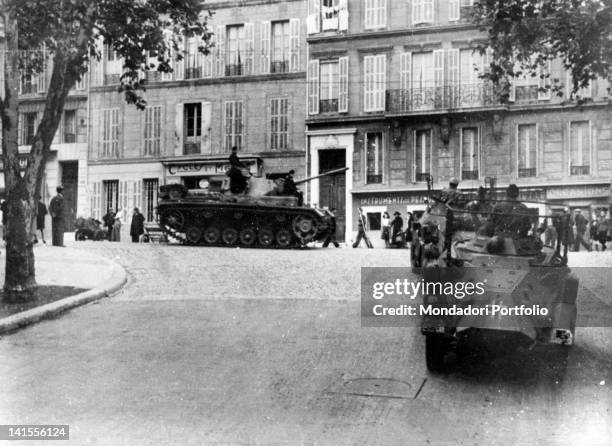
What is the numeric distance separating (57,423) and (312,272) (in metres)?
7.98

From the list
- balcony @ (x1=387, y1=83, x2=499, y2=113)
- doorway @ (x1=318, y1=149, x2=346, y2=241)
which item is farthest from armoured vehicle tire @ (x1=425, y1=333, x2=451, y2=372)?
doorway @ (x1=318, y1=149, x2=346, y2=241)

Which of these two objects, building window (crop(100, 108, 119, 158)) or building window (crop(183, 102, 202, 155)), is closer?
building window (crop(183, 102, 202, 155))

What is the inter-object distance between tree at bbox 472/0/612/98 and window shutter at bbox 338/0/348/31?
4.49 meters

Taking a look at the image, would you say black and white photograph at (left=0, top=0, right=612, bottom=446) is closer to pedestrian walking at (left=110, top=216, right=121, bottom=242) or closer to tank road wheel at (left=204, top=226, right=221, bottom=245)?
tank road wheel at (left=204, top=226, right=221, bottom=245)

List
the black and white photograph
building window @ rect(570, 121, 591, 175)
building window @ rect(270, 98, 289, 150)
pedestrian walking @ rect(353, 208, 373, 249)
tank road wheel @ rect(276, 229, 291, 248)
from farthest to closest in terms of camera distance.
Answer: building window @ rect(270, 98, 289, 150) → tank road wheel @ rect(276, 229, 291, 248) → pedestrian walking @ rect(353, 208, 373, 249) → building window @ rect(570, 121, 591, 175) → the black and white photograph

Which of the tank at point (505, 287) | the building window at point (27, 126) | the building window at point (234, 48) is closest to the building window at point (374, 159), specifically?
the tank at point (505, 287)

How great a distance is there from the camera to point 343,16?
15.6 m

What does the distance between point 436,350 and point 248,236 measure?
45.7ft

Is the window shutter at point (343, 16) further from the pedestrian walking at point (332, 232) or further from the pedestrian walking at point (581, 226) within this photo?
the pedestrian walking at point (581, 226)

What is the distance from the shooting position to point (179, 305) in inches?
358

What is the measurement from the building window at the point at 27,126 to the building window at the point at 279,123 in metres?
11.8

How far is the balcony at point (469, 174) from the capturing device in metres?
12.6

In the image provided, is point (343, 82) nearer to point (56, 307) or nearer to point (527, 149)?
point (527, 149)

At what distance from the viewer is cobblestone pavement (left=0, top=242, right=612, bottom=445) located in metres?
4.45
